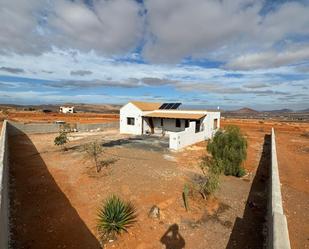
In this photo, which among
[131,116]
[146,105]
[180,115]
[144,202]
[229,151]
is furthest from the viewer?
[146,105]

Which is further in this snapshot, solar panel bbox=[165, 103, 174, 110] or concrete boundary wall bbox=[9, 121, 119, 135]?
solar panel bbox=[165, 103, 174, 110]

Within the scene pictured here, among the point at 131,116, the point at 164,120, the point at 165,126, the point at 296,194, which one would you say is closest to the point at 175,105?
the point at 164,120

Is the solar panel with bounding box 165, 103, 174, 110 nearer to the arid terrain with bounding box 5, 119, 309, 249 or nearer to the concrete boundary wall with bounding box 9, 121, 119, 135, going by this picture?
the concrete boundary wall with bounding box 9, 121, 119, 135

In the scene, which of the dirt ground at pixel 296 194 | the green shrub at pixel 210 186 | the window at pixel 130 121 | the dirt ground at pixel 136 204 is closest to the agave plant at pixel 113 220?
the dirt ground at pixel 136 204

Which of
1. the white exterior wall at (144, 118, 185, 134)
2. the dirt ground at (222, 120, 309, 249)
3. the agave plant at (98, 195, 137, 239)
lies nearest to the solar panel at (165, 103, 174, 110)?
the white exterior wall at (144, 118, 185, 134)

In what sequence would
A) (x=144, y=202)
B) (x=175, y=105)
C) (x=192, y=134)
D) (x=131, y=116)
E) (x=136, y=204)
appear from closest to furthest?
(x=136, y=204)
(x=144, y=202)
(x=192, y=134)
(x=131, y=116)
(x=175, y=105)

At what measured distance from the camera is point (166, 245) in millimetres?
6258

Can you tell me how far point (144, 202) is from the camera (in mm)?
8344

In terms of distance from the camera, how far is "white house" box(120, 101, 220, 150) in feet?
76.0

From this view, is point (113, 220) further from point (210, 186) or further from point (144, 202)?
point (210, 186)

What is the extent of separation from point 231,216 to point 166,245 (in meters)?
2.82

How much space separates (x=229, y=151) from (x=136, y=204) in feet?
23.0

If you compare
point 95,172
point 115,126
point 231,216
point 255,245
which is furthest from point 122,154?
point 115,126

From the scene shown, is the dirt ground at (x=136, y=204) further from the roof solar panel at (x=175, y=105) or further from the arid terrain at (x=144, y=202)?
the roof solar panel at (x=175, y=105)
